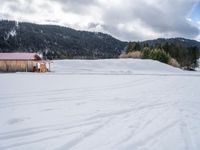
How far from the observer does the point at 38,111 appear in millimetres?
10602

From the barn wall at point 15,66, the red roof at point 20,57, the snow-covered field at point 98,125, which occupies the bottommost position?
the barn wall at point 15,66

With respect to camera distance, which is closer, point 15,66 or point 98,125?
point 98,125

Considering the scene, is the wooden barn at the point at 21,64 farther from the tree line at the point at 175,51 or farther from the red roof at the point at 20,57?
the tree line at the point at 175,51

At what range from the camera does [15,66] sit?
186ft

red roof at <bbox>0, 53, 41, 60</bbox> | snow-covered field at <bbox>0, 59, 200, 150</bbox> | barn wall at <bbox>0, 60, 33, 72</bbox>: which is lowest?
barn wall at <bbox>0, 60, 33, 72</bbox>

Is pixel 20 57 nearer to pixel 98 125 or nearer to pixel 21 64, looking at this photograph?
pixel 21 64

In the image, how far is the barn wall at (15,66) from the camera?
56.2 m

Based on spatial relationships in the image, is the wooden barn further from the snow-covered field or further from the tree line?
the snow-covered field

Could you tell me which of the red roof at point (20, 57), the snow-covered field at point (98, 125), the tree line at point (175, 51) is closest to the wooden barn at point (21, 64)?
the red roof at point (20, 57)

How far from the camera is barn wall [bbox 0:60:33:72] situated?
2215 inches

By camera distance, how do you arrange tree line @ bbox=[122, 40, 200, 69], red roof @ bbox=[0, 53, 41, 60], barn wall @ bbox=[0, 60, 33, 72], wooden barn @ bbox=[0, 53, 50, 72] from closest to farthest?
1. wooden barn @ bbox=[0, 53, 50, 72]
2. barn wall @ bbox=[0, 60, 33, 72]
3. red roof @ bbox=[0, 53, 41, 60]
4. tree line @ bbox=[122, 40, 200, 69]

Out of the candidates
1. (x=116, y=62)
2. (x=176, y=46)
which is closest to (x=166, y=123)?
(x=116, y=62)

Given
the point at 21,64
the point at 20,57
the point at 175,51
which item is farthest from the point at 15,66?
the point at 175,51

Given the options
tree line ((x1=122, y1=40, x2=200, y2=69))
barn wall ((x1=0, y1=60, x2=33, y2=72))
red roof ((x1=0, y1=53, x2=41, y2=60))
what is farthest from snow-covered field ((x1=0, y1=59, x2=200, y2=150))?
tree line ((x1=122, y1=40, x2=200, y2=69))
